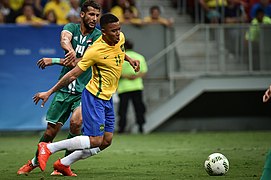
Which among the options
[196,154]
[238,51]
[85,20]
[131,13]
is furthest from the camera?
[131,13]

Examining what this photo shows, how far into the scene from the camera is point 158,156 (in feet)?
46.5

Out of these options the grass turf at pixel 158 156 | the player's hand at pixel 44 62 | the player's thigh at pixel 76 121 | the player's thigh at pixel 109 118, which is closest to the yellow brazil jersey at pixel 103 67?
the player's thigh at pixel 109 118

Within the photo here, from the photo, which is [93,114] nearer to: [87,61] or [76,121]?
[87,61]

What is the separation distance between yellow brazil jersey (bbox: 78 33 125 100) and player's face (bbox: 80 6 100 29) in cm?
65

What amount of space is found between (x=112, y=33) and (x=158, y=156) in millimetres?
4317

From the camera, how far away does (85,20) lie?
11.3 m

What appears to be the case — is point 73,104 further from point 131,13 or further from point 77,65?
point 131,13

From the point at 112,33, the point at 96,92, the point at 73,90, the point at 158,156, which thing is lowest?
the point at 158,156

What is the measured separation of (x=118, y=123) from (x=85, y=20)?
33.7 feet

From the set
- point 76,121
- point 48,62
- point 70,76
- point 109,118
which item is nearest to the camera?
point 70,76

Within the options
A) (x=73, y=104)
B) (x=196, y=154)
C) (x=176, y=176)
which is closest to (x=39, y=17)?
(x=196, y=154)

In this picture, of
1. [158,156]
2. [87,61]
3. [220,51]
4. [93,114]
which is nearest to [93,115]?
[93,114]

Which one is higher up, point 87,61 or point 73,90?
point 87,61

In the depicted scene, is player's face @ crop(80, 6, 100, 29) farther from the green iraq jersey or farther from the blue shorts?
the blue shorts
